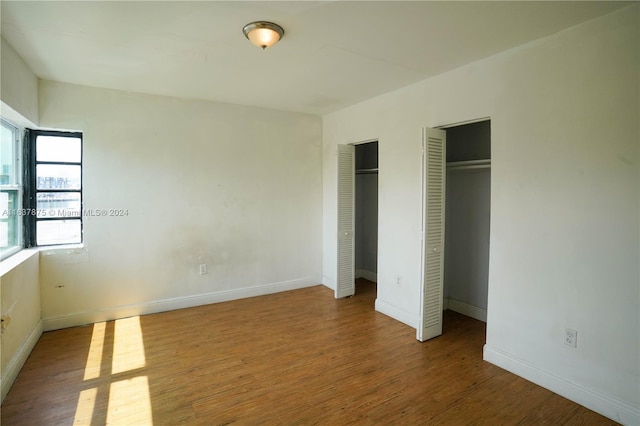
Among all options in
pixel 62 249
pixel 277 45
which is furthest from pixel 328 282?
pixel 277 45

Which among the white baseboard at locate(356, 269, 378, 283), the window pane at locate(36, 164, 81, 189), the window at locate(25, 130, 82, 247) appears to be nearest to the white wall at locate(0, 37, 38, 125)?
the window at locate(25, 130, 82, 247)

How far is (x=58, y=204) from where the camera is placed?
363 centimetres

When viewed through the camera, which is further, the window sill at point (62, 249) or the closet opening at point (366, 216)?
the closet opening at point (366, 216)

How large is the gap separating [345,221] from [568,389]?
2.96 metres

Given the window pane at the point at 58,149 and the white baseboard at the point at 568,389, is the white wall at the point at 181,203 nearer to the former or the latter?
the window pane at the point at 58,149

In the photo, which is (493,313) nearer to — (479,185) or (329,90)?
(479,185)

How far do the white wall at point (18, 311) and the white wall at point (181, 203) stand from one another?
270 mm

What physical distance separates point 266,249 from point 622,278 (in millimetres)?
3827

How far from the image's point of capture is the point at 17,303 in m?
2.79

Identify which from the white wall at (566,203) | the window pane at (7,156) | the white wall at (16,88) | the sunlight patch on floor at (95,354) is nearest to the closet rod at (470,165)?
the white wall at (566,203)

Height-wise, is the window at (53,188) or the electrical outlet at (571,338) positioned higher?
the window at (53,188)

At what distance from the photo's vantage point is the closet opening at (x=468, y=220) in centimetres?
384

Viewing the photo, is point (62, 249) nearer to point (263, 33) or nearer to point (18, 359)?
point (18, 359)

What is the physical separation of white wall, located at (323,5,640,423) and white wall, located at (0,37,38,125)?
12.0ft
